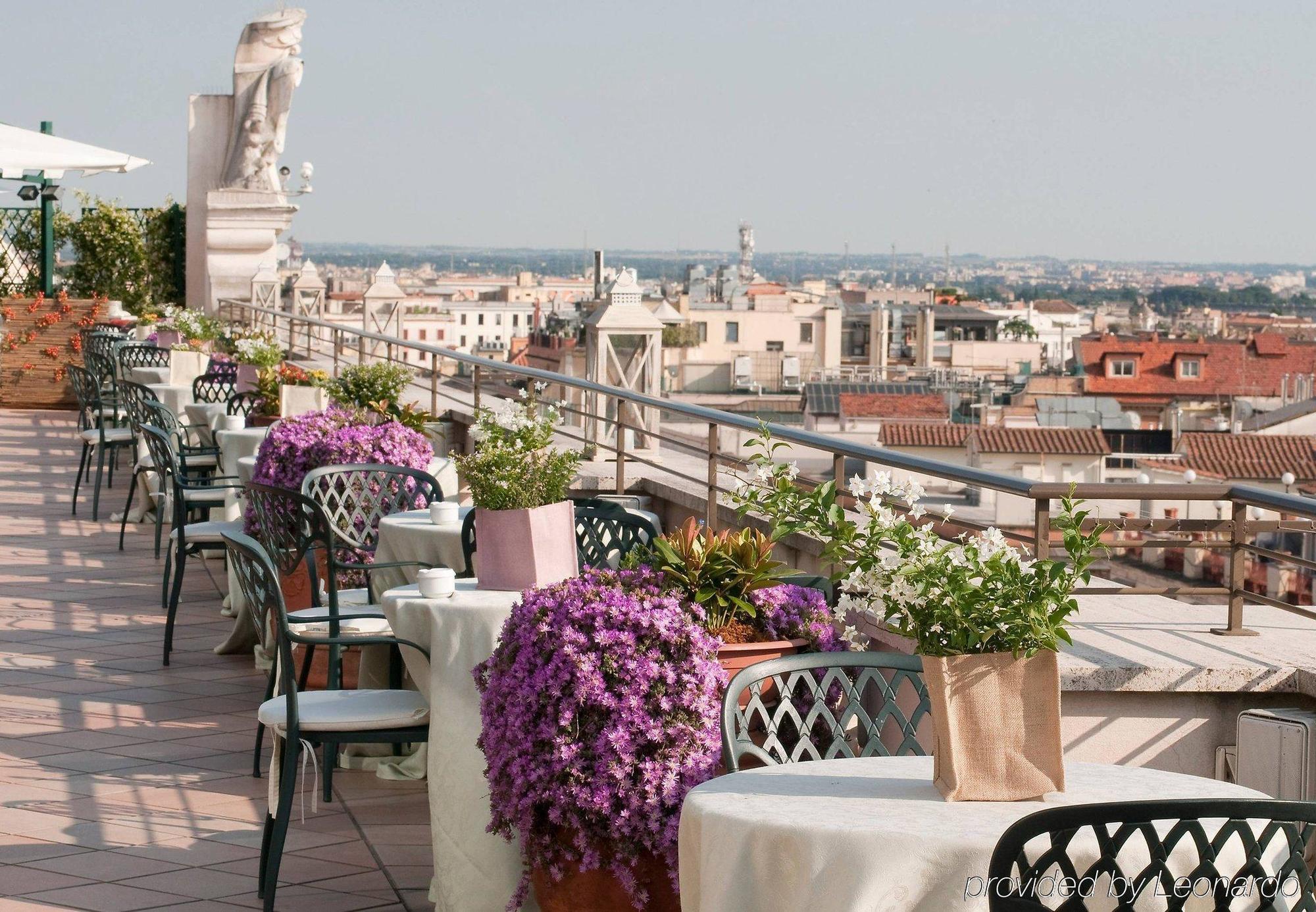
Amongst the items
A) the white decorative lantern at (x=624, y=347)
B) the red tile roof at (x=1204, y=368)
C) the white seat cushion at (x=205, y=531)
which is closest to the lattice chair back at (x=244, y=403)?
the white decorative lantern at (x=624, y=347)

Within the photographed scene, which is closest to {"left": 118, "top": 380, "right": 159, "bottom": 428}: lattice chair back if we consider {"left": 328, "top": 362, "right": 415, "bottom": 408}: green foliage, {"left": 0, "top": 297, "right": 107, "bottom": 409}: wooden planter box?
{"left": 328, "top": 362, "right": 415, "bottom": 408}: green foliage

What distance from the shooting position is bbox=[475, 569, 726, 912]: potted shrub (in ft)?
9.54

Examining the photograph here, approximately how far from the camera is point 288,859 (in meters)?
3.86

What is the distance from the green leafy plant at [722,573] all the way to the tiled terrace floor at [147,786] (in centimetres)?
98

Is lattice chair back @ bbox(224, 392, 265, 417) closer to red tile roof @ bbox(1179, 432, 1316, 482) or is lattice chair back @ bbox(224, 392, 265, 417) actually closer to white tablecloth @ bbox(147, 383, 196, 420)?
white tablecloth @ bbox(147, 383, 196, 420)

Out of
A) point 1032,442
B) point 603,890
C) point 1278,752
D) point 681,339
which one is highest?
point 1278,752

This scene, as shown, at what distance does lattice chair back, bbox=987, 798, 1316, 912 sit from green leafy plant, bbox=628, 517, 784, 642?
129 centimetres

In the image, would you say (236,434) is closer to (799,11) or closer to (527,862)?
(527,862)

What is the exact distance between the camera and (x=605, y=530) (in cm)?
443

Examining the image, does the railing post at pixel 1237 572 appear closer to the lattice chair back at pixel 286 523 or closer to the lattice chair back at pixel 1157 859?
the lattice chair back at pixel 1157 859

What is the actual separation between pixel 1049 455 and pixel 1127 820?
4613cm

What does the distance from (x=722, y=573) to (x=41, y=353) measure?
12933mm

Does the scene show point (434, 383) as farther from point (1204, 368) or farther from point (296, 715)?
point (1204, 368)

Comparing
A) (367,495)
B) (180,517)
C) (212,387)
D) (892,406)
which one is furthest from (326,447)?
(892,406)
